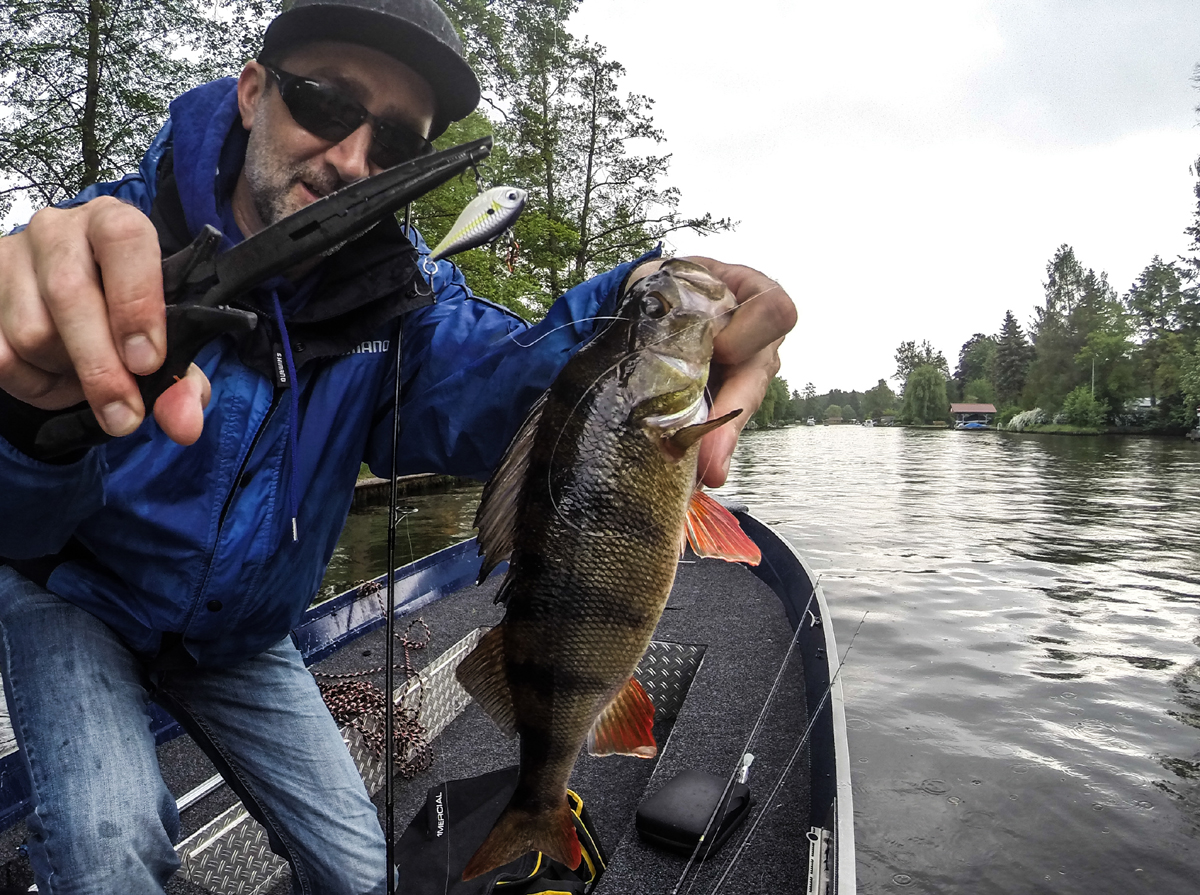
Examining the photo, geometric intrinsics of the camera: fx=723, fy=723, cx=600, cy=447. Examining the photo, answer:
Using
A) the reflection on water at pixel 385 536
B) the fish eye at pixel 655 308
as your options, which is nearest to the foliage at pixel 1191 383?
the reflection on water at pixel 385 536

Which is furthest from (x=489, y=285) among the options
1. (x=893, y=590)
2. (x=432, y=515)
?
(x=893, y=590)

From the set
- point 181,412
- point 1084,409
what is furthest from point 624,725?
point 1084,409

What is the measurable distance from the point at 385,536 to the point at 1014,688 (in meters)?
12.4

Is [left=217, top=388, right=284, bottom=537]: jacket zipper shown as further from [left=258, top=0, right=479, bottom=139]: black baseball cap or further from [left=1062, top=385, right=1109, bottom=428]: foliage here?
[left=1062, top=385, right=1109, bottom=428]: foliage

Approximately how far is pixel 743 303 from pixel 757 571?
6.47m

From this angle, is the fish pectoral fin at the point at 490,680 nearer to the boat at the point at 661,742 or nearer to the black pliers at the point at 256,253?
the black pliers at the point at 256,253

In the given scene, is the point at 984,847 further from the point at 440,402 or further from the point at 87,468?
the point at 87,468

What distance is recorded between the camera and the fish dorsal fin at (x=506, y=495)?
1.40m

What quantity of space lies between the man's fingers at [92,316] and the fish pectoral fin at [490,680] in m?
0.82

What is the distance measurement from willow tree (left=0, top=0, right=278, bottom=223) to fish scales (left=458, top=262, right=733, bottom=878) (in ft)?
47.6

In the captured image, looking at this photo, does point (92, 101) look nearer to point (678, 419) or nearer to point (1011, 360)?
point (678, 419)

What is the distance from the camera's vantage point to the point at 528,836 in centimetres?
153

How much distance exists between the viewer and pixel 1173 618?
10.3 metres

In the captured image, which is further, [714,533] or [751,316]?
[714,533]
